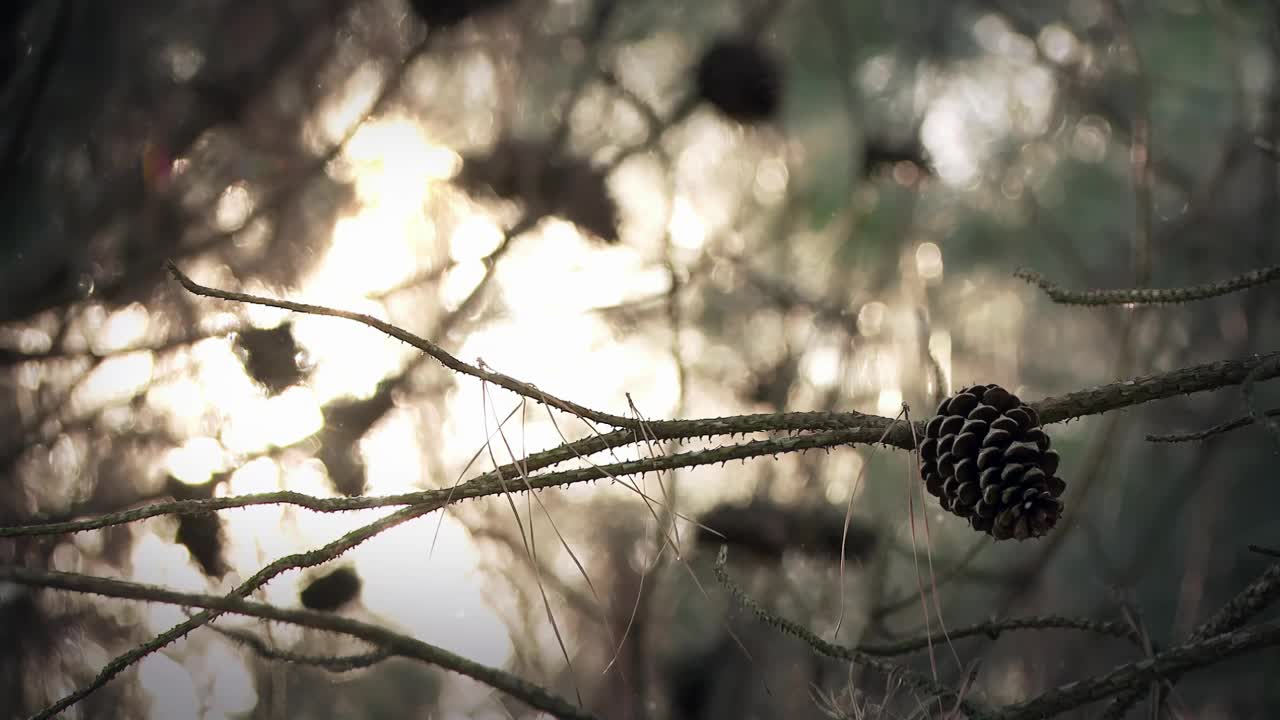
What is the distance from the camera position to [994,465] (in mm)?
269

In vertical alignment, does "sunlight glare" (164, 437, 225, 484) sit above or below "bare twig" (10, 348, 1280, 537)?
above

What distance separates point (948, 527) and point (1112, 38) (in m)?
0.38

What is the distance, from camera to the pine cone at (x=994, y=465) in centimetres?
26

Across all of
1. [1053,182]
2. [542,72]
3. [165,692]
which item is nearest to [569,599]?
[165,692]

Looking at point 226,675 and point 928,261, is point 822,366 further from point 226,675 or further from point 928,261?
point 226,675

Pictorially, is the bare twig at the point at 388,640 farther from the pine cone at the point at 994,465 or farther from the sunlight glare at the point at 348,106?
the sunlight glare at the point at 348,106

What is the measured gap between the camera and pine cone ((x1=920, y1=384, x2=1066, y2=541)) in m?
0.26

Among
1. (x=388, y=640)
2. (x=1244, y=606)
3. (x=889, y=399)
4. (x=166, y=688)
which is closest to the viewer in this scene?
(x=388, y=640)

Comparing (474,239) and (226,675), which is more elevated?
(474,239)

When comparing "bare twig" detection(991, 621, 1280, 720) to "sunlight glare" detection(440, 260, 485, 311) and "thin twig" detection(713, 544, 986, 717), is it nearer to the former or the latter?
"thin twig" detection(713, 544, 986, 717)

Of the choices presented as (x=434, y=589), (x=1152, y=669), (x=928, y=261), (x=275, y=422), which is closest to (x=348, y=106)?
(x=275, y=422)

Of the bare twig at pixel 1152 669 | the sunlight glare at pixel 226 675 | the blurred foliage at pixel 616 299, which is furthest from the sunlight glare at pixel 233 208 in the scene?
the bare twig at pixel 1152 669

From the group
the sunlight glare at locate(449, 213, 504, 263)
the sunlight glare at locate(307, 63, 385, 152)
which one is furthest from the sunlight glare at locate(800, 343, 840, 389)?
the sunlight glare at locate(307, 63, 385, 152)

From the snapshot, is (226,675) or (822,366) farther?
(822,366)
